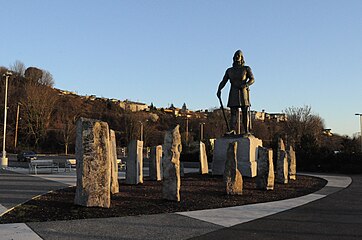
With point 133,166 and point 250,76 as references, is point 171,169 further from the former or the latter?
point 250,76

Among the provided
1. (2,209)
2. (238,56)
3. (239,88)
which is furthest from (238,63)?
(2,209)

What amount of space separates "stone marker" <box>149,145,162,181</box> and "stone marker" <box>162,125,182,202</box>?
23.1ft

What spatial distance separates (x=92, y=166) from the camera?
9500 millimetres

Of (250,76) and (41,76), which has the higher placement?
(41,76)

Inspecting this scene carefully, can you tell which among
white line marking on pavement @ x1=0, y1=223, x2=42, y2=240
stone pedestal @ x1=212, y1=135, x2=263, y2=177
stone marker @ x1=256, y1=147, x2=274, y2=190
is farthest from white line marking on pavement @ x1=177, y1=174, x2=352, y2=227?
stone pedestal @ x1=212, y1=135, x2=263, y2=177

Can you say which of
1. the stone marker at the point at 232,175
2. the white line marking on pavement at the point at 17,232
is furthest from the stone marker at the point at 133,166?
the white line marking on pavement at the point at 17,232

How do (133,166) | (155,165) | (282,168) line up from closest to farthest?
(133,166)
(282,168)
(155,165)

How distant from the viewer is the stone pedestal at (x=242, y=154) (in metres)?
17.6

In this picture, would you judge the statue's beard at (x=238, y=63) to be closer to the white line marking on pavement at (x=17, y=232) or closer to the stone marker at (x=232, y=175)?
the stone marker at (x=232, y=175)

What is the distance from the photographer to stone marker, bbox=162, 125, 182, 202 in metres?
11.0

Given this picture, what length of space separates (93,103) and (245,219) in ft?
311

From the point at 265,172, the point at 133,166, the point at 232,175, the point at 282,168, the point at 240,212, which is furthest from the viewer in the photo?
the point at 282,168

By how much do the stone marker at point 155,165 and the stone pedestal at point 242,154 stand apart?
2713 millimetres

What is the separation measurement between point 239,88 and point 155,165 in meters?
5.66
